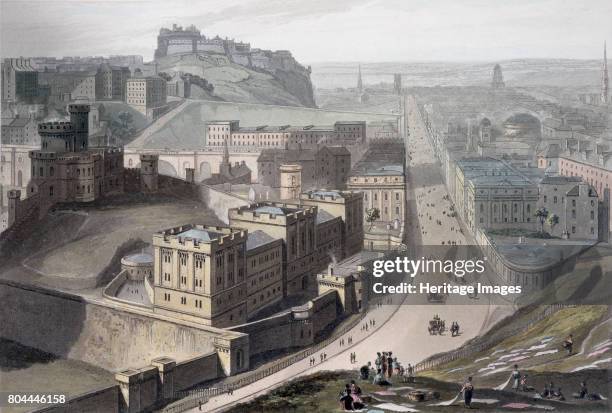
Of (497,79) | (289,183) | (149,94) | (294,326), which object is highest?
(497,79)

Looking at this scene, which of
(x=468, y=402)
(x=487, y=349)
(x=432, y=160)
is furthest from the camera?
(x=432, y=160)

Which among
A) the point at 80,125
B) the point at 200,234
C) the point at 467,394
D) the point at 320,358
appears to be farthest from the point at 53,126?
the point at 467,394

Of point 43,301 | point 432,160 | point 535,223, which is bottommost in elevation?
point 43,301

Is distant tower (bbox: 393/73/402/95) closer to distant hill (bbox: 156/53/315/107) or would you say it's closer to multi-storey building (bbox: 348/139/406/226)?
multi-storey building (bbox: 348/139/406/226)

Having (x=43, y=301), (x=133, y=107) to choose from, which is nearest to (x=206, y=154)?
(x=133, y=107)

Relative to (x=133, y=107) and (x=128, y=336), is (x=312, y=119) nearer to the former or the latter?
(x=133, y=107)

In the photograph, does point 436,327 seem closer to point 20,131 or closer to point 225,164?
point 225,164
